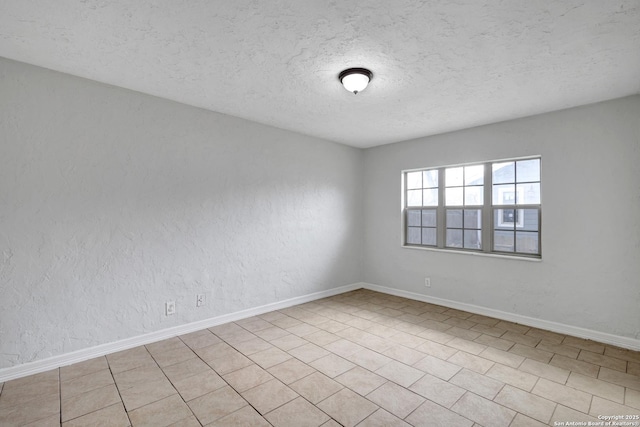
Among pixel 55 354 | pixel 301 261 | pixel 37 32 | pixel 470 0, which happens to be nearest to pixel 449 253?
pixel 301 261

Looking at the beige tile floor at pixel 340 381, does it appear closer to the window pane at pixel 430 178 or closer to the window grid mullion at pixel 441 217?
the window grid mullion at pixel 441 217

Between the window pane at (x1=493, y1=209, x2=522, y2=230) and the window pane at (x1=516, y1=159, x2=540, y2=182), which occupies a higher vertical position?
the window pane at (x1=516, y1=159, x2=540, y2=182)

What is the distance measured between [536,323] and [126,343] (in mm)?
4590

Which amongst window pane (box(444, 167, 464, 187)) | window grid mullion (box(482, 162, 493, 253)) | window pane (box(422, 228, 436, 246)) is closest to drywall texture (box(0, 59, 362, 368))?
window pane (box(422, 228, 436, 246))

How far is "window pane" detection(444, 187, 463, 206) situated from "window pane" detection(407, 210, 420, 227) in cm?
53

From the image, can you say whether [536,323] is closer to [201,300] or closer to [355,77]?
[355,77]

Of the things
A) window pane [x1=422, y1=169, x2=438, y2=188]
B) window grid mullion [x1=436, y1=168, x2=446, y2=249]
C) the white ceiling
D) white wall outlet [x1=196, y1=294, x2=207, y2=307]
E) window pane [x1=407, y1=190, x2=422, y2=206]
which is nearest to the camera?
the white ceiling

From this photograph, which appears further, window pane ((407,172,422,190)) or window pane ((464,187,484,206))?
window pane ((407,172,422,190))

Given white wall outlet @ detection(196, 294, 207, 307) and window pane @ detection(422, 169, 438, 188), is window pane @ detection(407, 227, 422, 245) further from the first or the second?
white wall outlet @ detection(196, 294, 207, 307)

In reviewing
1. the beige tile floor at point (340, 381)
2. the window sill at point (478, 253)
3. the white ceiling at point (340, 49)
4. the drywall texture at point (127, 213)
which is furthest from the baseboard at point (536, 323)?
the white ceiling at point (340, 49)

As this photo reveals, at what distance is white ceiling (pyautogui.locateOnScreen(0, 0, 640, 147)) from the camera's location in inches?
73.5

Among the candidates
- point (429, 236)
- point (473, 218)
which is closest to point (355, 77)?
point (473, 218)

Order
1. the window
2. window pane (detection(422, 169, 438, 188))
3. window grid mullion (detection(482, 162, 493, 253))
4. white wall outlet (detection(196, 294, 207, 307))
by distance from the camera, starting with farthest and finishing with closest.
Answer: window pane (detection(422, 169, 438, 188))
window grid mullion (detection(482, 162, 493, 253))
the window
white wall outlet (detection(196, 294, 207, 307))

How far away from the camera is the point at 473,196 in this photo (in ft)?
14.3
